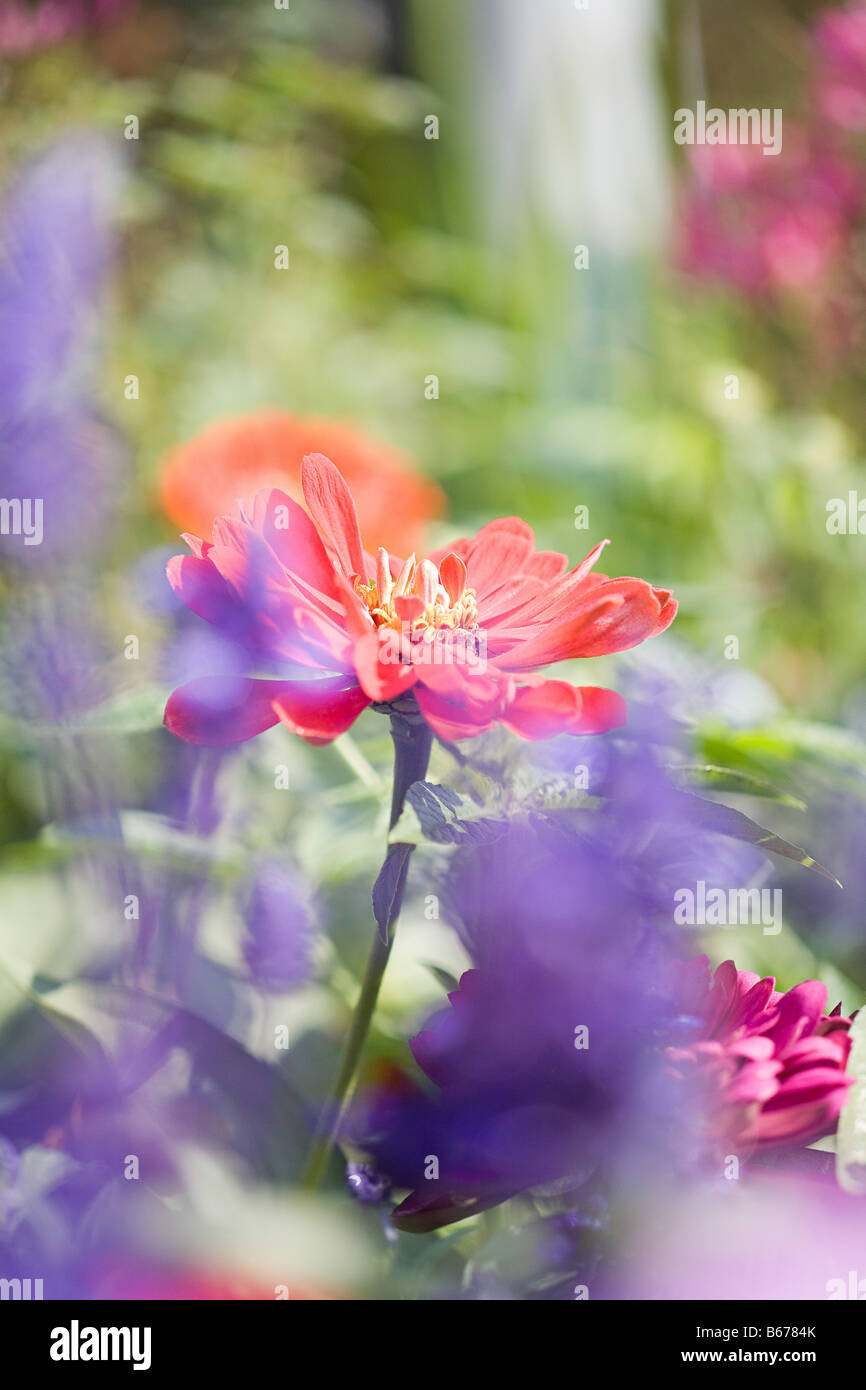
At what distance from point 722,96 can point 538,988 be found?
1.70 m

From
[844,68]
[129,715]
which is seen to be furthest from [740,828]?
[844,68]

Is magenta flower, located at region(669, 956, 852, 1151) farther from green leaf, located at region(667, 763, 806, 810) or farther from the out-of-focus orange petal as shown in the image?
the out-of-focus orange petal

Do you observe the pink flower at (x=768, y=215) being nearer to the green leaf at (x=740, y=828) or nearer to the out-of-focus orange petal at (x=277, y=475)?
the out-of-focus orange petal at (x=277, y=475)

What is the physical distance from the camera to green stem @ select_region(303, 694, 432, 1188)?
0.28m

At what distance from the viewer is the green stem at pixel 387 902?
277mm

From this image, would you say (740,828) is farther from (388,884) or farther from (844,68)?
(844,68)

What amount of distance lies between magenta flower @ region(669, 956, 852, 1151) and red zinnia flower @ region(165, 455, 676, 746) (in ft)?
0.26

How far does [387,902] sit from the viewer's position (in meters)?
0.27

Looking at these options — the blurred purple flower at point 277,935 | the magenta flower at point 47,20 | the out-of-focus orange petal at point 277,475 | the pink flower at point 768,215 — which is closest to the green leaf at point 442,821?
the blurred purple flower at point 277,935

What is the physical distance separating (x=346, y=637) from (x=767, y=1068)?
138mm

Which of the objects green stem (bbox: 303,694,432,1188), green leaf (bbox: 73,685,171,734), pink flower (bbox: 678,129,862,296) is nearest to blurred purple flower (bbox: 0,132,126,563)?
green leaf (bbox: 73,685,171,734)

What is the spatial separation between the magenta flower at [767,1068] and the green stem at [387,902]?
8cm
